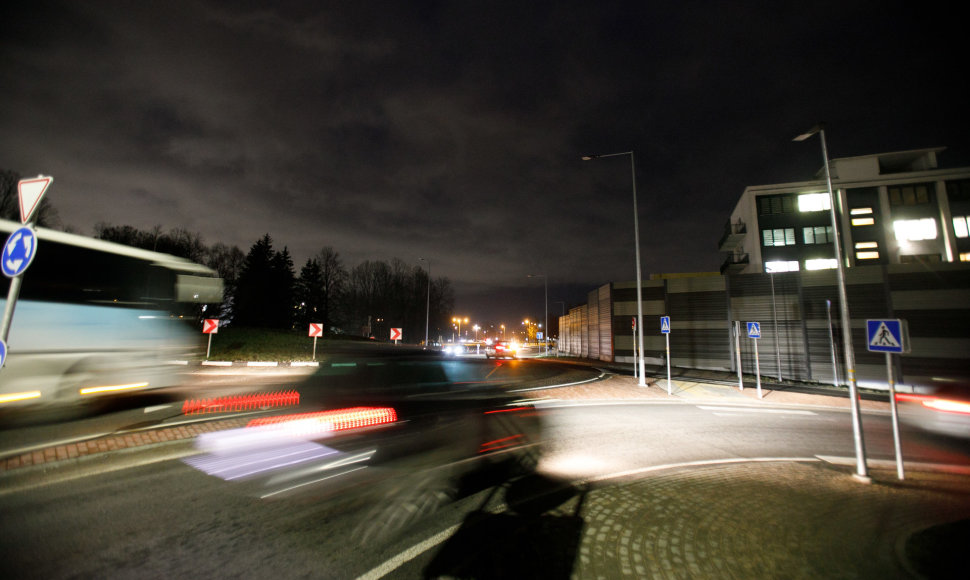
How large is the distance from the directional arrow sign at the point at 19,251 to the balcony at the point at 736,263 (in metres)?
50.5

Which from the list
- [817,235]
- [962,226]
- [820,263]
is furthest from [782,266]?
[962,226]

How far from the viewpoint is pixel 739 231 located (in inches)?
1631

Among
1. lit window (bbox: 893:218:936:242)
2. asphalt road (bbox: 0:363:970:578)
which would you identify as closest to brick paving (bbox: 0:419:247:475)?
asphalt road (bbox: 0:363:970:578)

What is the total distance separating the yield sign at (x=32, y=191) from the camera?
221 inches

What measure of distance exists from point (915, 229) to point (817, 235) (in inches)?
309

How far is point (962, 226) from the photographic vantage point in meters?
33.7

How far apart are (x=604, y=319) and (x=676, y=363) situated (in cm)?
842

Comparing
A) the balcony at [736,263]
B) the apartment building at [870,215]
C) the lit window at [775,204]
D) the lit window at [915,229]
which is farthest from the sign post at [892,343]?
the lit window at [915,229]

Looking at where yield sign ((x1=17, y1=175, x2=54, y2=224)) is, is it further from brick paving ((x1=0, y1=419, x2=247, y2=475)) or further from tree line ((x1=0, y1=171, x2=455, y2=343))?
tree line ((x1=0, y1=171, x2=455, y2=343))

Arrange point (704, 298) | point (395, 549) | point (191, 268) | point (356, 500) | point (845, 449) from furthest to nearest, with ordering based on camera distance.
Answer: point (704, 298)
point (191, 268)
point (845, 449)
point (356, 500)
point (395, 549)

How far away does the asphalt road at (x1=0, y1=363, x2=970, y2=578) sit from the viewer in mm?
3574

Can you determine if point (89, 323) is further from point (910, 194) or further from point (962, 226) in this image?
point (962, 226)

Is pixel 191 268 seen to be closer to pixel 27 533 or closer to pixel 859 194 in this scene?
pixel 27 533

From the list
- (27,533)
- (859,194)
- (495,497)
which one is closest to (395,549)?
(495,497)
